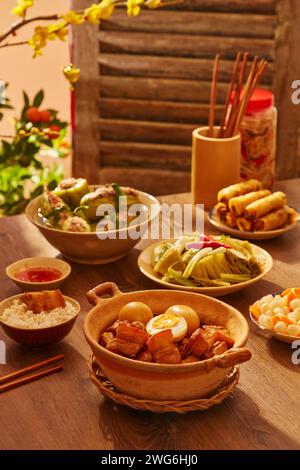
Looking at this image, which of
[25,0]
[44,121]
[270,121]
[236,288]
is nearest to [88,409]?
[236,288]

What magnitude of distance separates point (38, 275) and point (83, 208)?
9.0 inches

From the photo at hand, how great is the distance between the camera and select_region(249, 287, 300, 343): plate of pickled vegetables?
154cm

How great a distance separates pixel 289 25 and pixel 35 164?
110cm

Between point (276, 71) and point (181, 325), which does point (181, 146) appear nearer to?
point (276, 71)

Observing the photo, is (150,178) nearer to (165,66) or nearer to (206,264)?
(165,66)

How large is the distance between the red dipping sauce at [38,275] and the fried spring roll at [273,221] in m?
0.56

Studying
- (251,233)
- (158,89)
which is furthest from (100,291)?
(158,89)

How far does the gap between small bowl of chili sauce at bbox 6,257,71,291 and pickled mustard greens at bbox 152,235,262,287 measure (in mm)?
214

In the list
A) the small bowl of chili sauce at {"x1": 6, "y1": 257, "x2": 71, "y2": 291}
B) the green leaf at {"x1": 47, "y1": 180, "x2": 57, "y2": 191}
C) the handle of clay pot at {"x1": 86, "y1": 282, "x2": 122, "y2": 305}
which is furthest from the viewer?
the green leaf at {"x1": 47, "y1": 180, "x2": 57, "y2": 191}

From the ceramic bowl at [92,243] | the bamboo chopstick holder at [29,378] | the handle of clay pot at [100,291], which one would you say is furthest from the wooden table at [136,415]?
the ceramic bowl at [92,243]

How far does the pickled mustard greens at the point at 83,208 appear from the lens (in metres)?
1.89

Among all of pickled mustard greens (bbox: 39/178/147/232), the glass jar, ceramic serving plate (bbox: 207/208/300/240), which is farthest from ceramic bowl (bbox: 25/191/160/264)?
the glass jar

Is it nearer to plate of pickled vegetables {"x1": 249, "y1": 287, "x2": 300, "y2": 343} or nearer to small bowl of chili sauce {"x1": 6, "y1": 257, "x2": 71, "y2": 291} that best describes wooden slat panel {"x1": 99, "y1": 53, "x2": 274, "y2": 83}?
small bowl of chili sauce {"x1": 6, "y1": 257, "x2": 71, "y2": 291}

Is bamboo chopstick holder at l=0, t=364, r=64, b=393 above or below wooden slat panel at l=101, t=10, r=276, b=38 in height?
below
